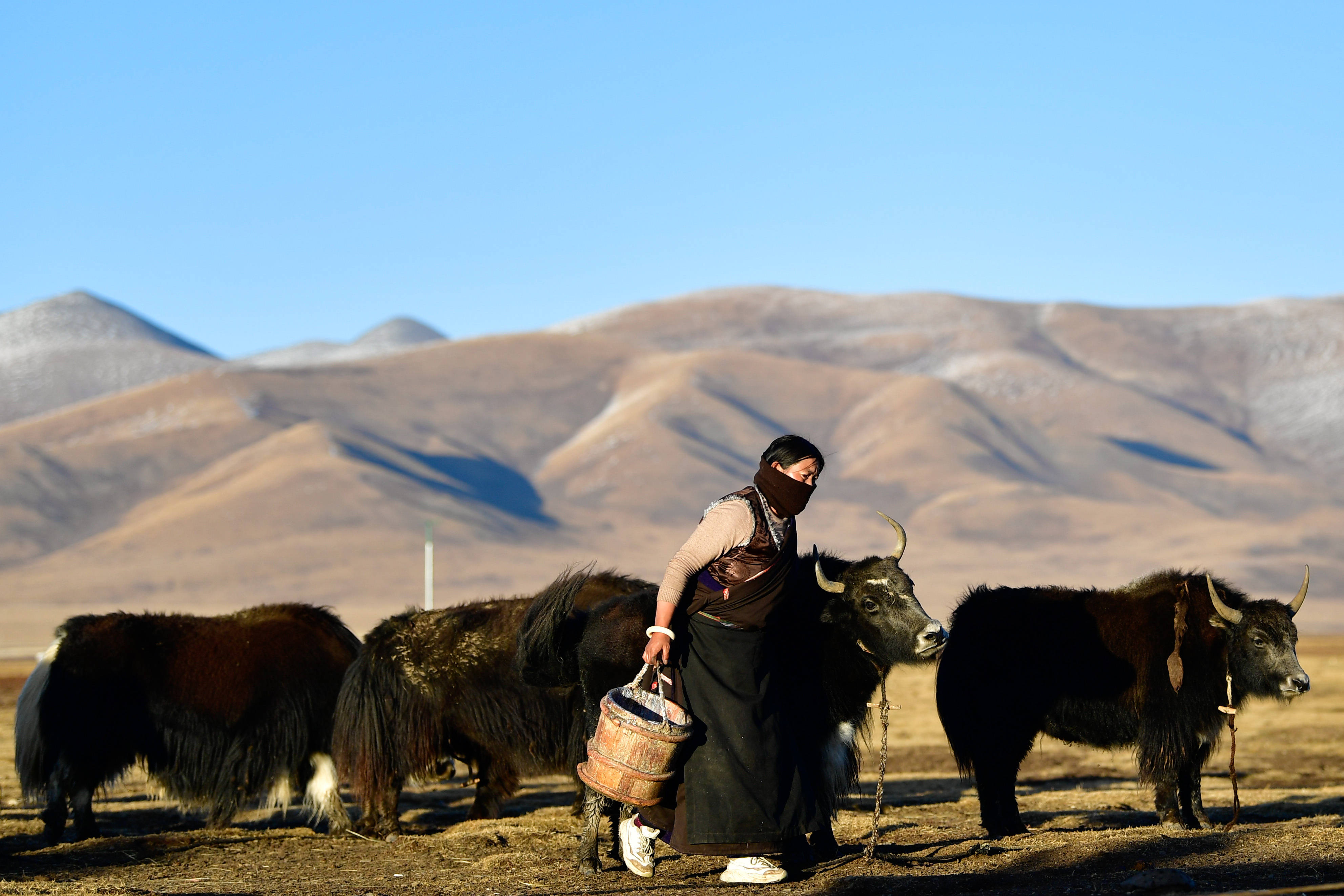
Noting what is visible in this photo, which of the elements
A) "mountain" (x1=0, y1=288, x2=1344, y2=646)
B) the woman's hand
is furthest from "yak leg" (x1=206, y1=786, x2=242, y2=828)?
"mountain" (x1=0, y1=288, x2=1344, y2=646)

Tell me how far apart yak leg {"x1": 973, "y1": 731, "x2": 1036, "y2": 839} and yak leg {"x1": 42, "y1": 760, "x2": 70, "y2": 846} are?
5.20m

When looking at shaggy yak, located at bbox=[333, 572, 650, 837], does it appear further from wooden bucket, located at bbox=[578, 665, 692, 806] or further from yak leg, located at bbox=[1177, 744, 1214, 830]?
yak leg, located at bbox=[1177, 744, 1214, 830]

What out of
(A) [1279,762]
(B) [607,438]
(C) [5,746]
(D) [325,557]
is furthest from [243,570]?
(A) [1279,762]

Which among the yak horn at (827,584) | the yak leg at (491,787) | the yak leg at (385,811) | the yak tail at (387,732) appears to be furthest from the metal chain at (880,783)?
the yak leg at (385,811)

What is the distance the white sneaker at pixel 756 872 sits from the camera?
20.5 ft

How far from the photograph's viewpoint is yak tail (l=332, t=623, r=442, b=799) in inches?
352

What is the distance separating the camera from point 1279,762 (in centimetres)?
1452

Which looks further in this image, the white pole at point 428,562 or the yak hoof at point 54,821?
the white pole at point 428,562

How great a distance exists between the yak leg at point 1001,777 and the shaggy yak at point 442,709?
2.13 metres

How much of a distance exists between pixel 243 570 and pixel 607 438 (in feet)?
129

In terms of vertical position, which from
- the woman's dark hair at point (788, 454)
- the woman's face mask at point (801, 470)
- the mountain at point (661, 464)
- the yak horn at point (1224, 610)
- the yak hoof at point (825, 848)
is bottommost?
the yak hoof at point (825, 848)

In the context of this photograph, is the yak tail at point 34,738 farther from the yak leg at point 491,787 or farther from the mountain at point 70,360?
the mountain at point 70,360

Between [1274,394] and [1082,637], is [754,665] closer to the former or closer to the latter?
[1082,637]

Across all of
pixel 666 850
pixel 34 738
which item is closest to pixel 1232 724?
pixel 666 850
